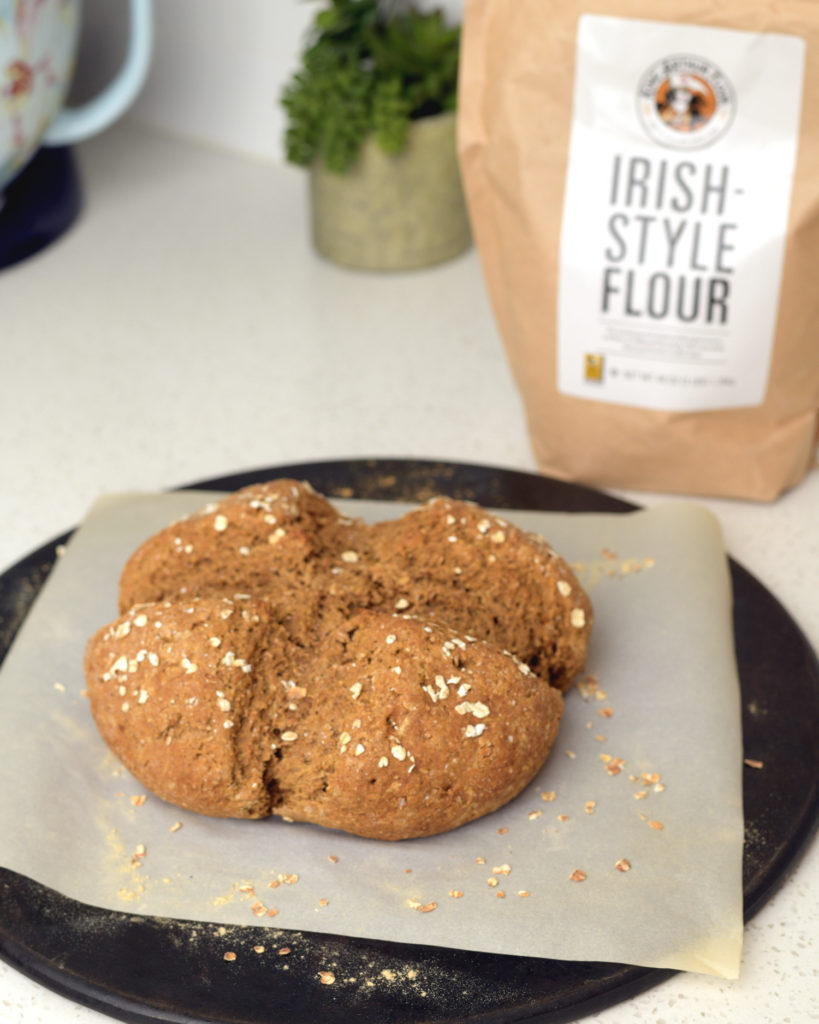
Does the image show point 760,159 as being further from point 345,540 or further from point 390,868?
point 390,868

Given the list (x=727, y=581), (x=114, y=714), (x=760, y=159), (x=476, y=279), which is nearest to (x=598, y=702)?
(x=727, y=581)

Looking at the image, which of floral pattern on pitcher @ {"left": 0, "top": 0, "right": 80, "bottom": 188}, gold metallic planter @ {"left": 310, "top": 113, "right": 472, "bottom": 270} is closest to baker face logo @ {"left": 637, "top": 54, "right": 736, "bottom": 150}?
gold metallic planter @ {"left": 310, "top": 113, "right": 472, "bottom": 270}

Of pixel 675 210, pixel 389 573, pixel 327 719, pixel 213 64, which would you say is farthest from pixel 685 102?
pixel 213 64

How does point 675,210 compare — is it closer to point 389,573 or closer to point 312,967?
point 389,573

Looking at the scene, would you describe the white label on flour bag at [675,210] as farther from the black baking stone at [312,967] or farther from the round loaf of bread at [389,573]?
the black baking stone at [312,967]

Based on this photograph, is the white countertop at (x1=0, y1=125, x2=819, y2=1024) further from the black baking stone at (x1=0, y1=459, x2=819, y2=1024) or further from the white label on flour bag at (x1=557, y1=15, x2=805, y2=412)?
the black baking stone at (x1=0, y1=459, x2=819, y2=1024)

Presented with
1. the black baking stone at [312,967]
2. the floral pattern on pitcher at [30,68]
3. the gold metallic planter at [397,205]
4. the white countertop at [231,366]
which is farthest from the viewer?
the gold metallic planter at [397,205]

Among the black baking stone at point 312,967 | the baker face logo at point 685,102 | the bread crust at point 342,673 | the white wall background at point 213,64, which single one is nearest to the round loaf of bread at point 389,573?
the bread crust at point 342,673
